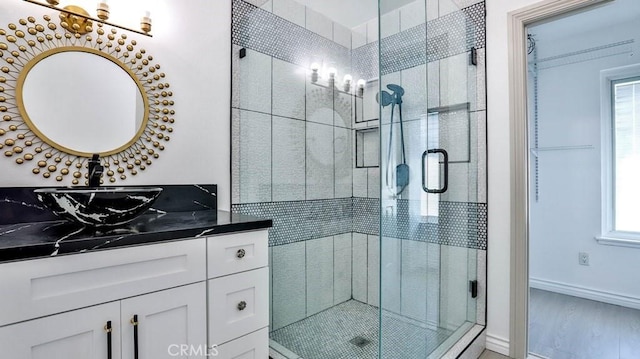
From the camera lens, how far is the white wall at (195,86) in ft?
5.27

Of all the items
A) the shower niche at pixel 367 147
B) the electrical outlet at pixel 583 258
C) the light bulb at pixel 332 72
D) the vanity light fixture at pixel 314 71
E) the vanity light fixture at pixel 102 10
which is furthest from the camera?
the electrical outlet at pixel 583 258

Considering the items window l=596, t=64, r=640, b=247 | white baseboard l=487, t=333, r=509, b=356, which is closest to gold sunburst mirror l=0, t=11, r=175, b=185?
white baseboard l=487, t=333, r=509, b=356

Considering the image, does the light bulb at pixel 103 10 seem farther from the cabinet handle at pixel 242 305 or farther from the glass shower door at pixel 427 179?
the cabinet handle at pixel 242 305

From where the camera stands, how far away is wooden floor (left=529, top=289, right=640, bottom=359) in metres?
2.05

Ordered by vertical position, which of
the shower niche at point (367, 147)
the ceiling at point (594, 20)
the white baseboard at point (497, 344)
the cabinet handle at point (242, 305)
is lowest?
the white baseboard at point (497, 344)

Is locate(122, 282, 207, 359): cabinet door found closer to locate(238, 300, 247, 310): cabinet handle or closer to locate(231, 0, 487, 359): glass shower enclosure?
locate(238, 300, 247, 310): cabinet handle

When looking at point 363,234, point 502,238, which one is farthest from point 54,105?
point 502,238

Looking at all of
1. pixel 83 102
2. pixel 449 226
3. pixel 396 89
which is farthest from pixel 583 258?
pixel 83 102

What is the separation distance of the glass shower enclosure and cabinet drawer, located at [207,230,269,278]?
0.53 meters

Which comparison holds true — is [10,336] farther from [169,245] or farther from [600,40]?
[600,40]

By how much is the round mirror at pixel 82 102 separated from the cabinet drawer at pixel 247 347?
39.9 inches

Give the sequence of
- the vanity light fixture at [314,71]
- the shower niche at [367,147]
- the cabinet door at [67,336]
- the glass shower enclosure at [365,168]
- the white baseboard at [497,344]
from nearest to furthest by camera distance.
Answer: the cabinet door at [67,336]
the glass shower enclosure at [365,168]
the white baseboard at [497,344]
the vanity light fixture at [314,71]
the shower niche at [367,147]

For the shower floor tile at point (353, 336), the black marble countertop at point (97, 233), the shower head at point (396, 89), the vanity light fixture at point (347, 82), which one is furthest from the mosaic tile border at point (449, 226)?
the vanity light fixture at point (347, 82)

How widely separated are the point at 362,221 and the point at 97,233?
1968 mm
